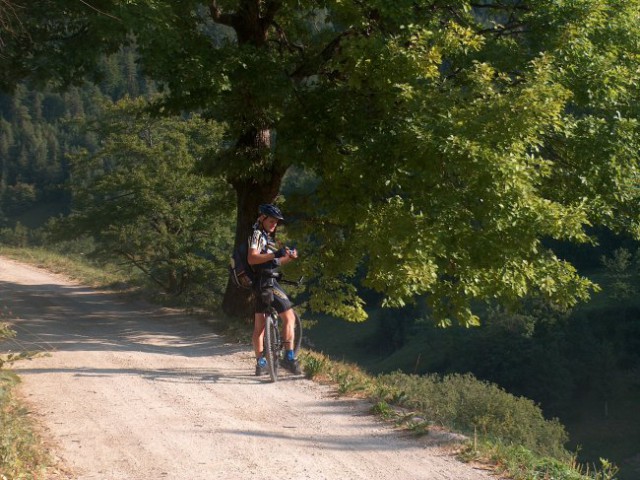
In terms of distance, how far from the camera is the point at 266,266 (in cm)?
799

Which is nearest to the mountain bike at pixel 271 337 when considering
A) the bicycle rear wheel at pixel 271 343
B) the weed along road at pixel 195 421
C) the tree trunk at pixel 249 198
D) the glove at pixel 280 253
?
the bicycle rear wheel at pixel 271 343

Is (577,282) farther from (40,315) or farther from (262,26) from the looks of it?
(40,315)

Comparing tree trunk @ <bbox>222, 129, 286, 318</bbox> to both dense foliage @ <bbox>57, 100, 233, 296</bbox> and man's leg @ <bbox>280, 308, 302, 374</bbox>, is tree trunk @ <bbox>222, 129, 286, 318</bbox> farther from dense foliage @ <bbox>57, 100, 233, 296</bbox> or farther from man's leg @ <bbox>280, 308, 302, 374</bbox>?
dense foliage @ <bbox>57, 100, 233, 296</bbox>

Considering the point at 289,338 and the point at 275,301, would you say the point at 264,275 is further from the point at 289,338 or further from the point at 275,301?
the point at 289,338

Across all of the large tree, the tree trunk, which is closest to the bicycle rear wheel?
the large tree

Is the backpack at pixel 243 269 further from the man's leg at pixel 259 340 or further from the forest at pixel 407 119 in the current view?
the forest at pixel 407 119

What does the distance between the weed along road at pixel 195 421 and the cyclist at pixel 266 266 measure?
52 centimetres

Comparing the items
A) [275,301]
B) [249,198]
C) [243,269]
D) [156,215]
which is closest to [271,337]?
[275,301]


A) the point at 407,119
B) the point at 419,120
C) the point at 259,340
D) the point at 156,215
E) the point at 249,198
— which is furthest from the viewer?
the point at 156,215

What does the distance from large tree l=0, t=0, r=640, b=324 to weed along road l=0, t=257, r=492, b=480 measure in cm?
259

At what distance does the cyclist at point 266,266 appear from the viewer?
786 cm

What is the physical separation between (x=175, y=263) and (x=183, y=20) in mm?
9146

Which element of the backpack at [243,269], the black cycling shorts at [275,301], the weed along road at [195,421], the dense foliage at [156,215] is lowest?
the weed along road at [195,421]

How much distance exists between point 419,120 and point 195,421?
483 cm
